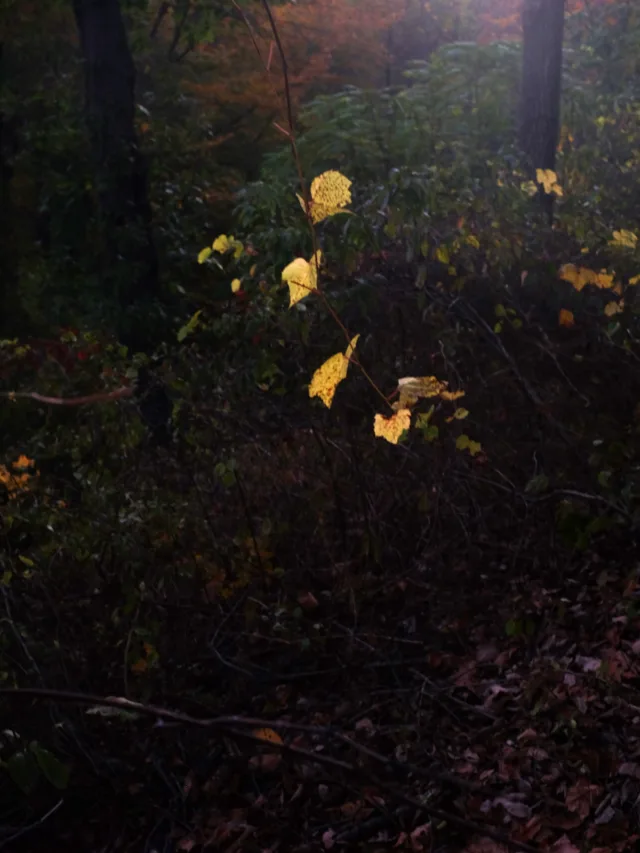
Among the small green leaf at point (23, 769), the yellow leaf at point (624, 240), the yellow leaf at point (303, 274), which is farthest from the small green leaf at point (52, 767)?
the yellow leaf at point (624, 240)

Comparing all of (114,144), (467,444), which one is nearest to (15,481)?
(467,444)

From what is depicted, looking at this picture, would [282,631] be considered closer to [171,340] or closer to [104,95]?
[171,340]

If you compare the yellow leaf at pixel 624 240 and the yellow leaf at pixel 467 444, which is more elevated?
the yellow leaf at pixel 624 240

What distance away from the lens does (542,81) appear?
921cm

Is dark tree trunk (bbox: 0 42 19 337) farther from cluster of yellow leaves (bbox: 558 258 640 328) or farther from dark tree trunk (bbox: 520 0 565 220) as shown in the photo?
cluster of yellow leaves (bbox: 558 258 640 328)

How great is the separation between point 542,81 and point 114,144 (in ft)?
15.5

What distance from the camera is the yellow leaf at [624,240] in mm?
5988

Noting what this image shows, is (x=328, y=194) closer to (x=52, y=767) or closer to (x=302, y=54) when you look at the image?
(x=52, y=767)

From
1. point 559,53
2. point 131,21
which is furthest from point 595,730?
point 131,21

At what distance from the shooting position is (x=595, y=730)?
165 inches

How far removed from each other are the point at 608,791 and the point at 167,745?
2.37 meters

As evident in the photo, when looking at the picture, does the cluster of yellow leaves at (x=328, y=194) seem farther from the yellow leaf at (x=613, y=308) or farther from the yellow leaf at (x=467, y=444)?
the yellow leaf at (x=613, y=308)

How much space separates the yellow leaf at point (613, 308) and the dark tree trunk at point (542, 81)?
12.5 ft

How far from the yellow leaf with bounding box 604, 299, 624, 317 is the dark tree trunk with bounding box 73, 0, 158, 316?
642 centimetres
